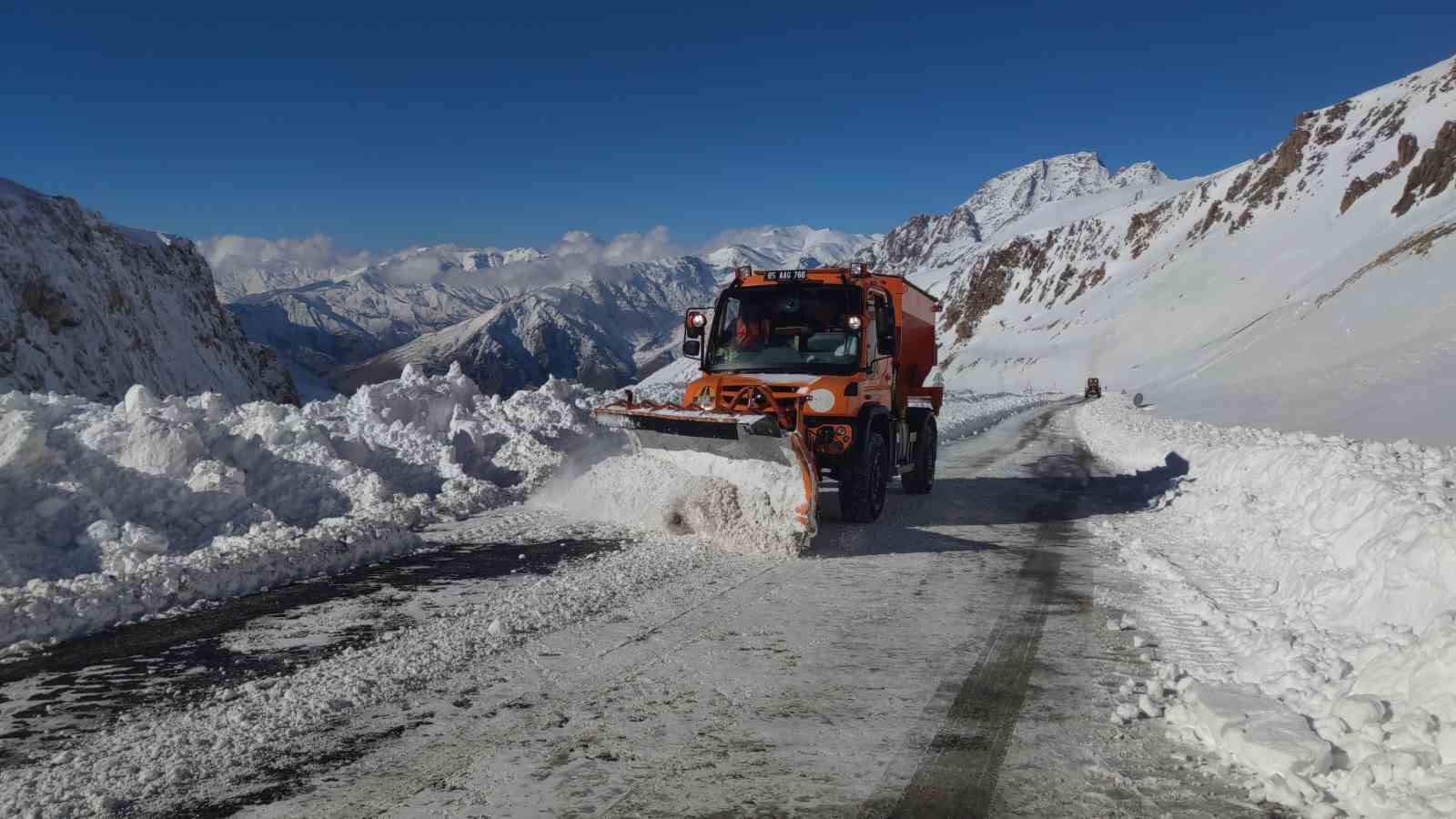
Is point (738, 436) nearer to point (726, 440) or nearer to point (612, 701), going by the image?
point (726, 440)

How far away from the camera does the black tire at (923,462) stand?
1284 cm

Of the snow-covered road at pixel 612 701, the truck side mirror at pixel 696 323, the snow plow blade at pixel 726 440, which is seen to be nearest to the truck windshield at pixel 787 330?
the truck side mirror at pixel 696 323

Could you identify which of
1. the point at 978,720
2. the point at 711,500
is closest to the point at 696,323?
the point at 711,500

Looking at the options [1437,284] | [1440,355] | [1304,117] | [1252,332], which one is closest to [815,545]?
[1440,355]

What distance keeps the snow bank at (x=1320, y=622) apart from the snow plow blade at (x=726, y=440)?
301 centimetres

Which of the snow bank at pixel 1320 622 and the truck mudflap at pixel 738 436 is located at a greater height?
the truck mudflap at pixel 738 436

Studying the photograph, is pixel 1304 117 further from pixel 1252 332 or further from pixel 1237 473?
pixel 1237 473

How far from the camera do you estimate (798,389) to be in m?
9.44

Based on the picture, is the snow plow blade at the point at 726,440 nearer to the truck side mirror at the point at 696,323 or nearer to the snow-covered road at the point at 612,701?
the snow-covered road at the point at 612,701

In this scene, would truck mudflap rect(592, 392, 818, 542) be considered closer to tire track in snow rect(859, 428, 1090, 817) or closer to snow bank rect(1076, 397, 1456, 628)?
tire track in snow rect(859, 428, 1090, 817)

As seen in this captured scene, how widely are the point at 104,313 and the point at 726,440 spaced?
35275 millimetres

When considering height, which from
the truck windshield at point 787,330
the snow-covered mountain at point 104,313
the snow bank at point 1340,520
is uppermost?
the snow-covered mountain at point 104,313

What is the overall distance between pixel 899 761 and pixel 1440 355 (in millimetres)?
32283

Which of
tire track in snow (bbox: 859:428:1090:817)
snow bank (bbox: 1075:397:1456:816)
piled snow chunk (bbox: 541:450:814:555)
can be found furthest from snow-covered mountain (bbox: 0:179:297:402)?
snow bank (bbox: 1075:397:1456:816)
